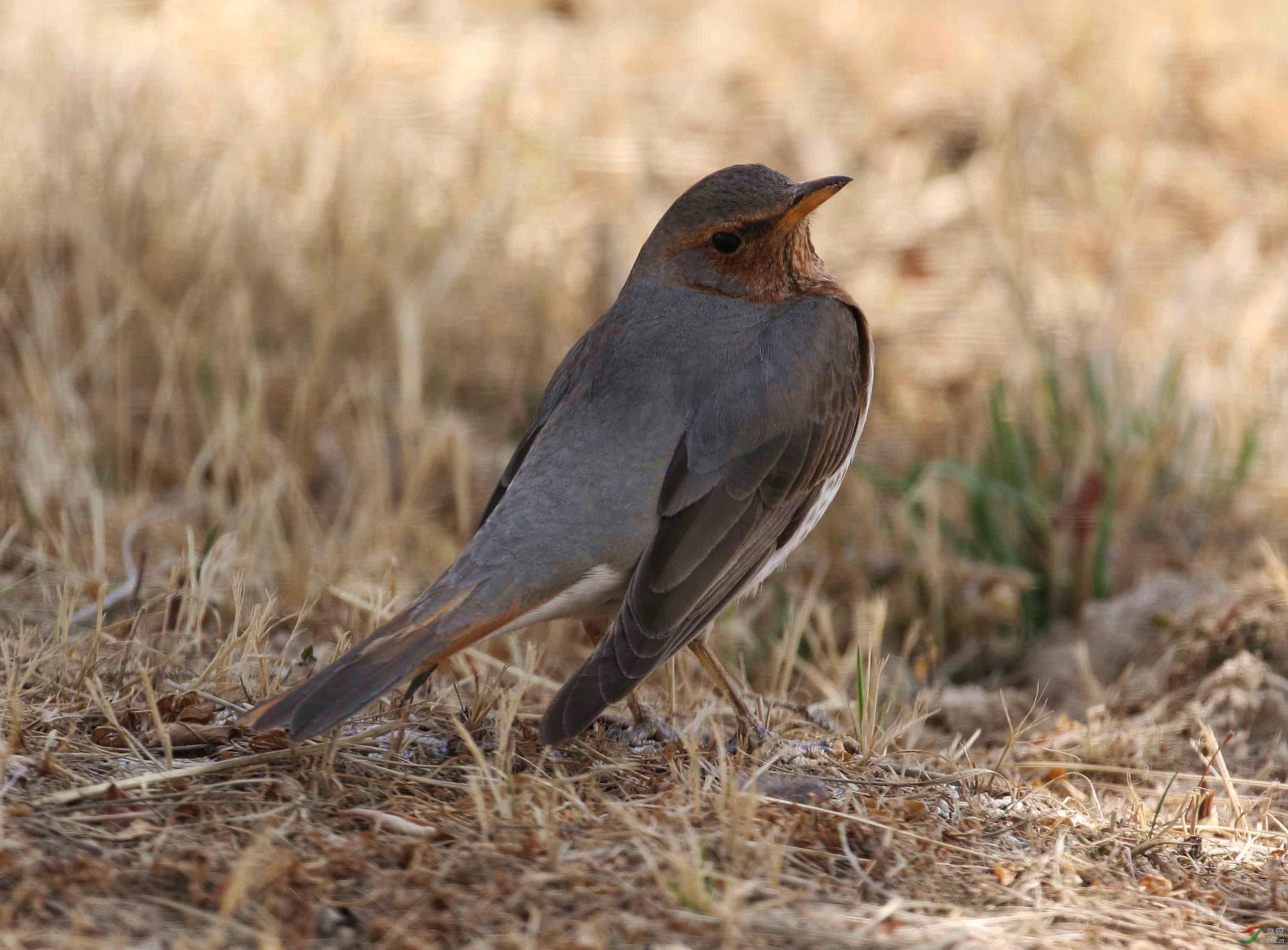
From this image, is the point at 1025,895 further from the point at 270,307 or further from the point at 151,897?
the point at 270,307

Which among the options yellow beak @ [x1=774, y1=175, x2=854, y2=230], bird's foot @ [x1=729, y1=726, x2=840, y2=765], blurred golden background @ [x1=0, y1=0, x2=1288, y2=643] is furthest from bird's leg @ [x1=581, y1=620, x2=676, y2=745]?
blurred golden background @ [x1=0, y1=0, x2=1288, y2=643]

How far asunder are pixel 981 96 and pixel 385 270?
442 centimetres

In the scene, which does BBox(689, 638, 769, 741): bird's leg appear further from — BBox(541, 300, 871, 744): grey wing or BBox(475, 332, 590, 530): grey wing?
BBox(475, 332, 590, 530): grey wing

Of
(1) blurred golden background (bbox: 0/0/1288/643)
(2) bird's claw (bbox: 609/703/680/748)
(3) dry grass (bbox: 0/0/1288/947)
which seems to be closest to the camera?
(3) dry grass (bbox: 0/0/1288/947)

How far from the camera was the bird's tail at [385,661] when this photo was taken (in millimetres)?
3113

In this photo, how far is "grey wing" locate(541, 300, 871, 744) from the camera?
136 inches

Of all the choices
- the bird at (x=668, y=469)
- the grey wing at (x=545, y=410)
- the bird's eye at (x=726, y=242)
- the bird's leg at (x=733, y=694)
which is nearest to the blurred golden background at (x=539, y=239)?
the grey wing at (x=545, y=410)

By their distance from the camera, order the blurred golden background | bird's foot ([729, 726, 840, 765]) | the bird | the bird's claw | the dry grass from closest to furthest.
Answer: the dry grass < the bird < bird's foot ([729, 726, 840, 765]) < the bird's claw < the blurred golden background

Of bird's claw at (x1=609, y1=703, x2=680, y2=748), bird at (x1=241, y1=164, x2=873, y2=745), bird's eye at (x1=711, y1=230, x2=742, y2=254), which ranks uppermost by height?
bird's eye at (x1=711, y1=230, x2=742, y2=254)

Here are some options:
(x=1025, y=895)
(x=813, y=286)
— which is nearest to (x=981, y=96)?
(x=813, y=286)

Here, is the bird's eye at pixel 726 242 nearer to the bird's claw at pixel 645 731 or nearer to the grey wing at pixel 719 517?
the grey wing at pixel 719 517

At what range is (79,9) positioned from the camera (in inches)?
355

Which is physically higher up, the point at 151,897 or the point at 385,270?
the point at 385,270

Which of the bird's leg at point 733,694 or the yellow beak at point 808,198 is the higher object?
the yellow beak at point 808,198
